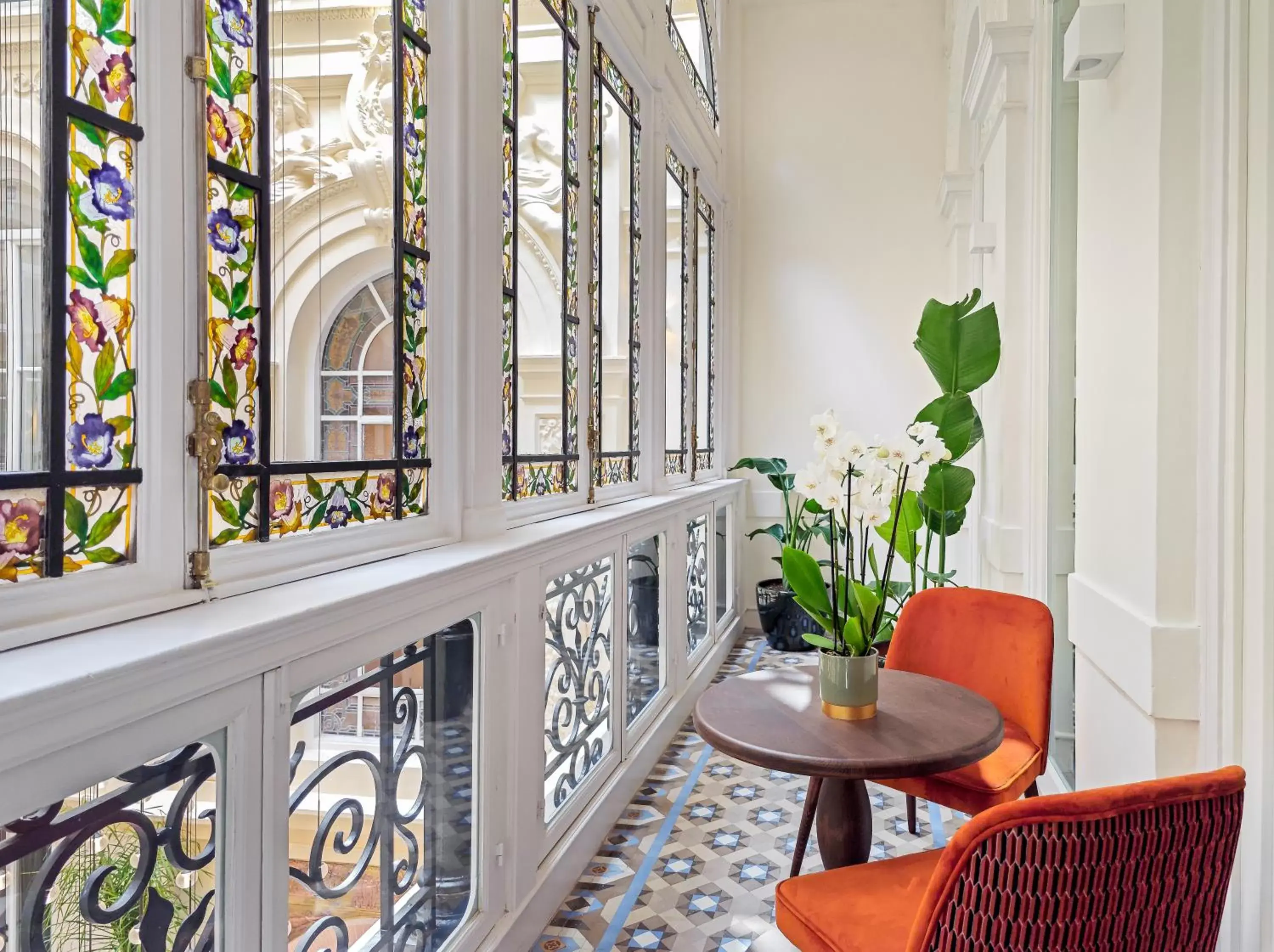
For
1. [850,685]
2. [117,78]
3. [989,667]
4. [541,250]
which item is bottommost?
[989,667]

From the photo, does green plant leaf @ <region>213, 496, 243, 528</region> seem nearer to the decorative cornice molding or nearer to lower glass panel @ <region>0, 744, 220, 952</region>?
lower glass panel @ <region>0, 744, 220, 952</region>

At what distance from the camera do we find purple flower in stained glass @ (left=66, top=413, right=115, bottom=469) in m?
0.99

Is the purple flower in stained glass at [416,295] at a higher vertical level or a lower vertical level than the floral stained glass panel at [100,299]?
higher

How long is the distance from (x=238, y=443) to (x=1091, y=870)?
126 centimetres

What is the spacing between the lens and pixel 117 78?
104 centimetres

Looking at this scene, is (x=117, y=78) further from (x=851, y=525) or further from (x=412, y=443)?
(x=851, y=525)

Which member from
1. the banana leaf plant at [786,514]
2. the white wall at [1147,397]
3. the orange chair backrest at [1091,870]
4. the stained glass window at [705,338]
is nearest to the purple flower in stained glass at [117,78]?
the orange chair backrest at [1091,870]

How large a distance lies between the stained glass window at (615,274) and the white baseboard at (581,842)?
3.42ft

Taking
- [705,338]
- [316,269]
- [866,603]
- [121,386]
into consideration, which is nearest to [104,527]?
[121,386]

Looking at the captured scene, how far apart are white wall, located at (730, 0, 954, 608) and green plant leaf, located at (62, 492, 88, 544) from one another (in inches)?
199

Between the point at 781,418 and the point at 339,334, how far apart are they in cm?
459

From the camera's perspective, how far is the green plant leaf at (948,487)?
11.0 feet

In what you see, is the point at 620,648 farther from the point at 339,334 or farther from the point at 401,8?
the point at 401,8

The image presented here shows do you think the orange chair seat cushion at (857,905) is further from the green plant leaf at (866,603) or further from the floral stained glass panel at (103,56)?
the floral stained glass panel at (103,56)
